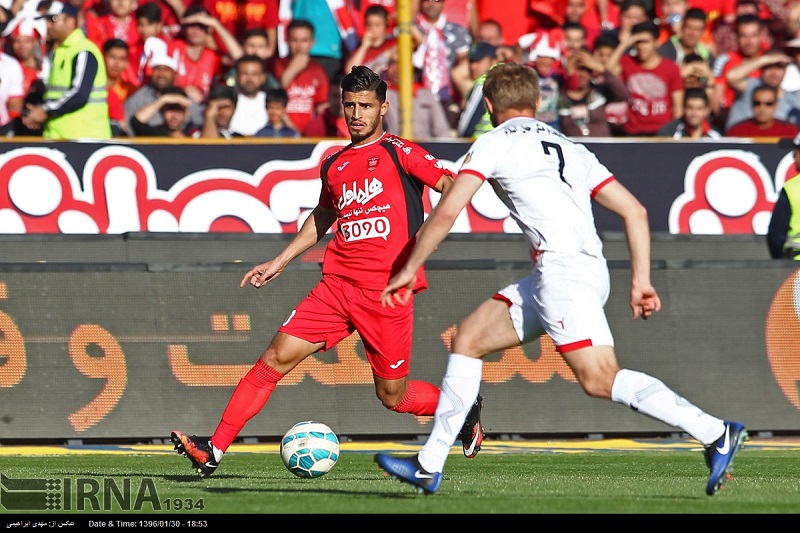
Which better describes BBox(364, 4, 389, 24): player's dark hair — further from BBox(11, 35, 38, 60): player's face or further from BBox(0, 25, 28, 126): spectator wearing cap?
BBox(0, 25, 28, 126): spectator wearing cap

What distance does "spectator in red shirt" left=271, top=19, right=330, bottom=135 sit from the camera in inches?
615

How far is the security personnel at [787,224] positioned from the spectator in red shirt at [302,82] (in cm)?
523

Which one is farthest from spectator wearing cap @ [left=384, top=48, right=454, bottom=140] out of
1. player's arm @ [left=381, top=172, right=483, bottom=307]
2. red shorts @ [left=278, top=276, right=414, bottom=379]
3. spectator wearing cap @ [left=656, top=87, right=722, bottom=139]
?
player's arm @ [left=381, top=172, right=483, bottom=307]

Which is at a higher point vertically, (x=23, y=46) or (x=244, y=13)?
(x=244, y=13)

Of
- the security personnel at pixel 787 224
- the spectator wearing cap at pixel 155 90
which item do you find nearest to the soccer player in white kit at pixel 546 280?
the security personnel at pixel 787 224

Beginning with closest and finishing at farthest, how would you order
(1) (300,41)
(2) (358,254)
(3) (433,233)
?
(3) (433,233), (2) (358,254), (1) (300,41)

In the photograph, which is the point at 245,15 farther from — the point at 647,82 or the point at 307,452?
the point at 307,452

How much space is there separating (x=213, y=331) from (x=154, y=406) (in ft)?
2.49

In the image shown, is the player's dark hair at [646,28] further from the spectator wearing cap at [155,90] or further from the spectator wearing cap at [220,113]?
the spectator wearing cap at [155,90]

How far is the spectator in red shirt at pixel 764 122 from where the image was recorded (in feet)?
51.1

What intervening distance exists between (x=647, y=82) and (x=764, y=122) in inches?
53.9

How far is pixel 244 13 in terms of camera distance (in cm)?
1639

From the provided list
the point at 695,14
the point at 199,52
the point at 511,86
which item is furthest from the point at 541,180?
the point at 695,14
